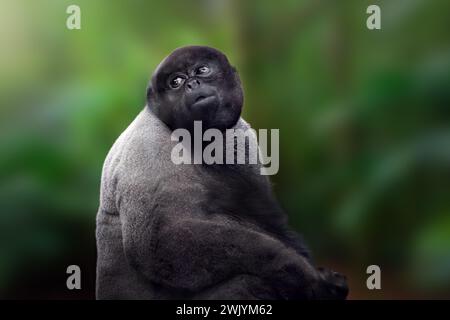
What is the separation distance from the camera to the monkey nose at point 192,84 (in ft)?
5.55

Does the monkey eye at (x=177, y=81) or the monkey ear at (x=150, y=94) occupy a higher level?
the monkey eye at (x=177, y=81)

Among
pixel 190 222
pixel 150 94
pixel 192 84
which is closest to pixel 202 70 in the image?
pixel 192 84

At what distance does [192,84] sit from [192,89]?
0.5 inches

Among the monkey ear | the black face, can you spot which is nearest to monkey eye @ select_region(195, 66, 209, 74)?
the black face

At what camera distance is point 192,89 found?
1.69 metres

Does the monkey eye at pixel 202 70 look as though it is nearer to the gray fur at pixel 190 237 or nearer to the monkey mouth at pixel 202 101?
the monkey mouth at pixel 202 101

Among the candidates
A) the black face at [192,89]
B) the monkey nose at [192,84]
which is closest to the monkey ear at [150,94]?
the black face at [192,89]

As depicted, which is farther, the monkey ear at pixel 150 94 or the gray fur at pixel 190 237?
the monkey ear at pixel 150 94

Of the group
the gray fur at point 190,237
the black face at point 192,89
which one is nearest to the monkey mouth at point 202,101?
the black face at point 192,89

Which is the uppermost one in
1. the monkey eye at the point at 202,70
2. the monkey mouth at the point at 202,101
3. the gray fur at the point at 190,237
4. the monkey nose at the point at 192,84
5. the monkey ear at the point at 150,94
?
the monkey eye at the point at 202,70

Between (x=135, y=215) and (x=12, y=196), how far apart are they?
98cm

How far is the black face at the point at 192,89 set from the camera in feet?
5.56

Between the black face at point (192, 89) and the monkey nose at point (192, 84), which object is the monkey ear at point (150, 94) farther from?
the monkey nose at point (192, 84)
